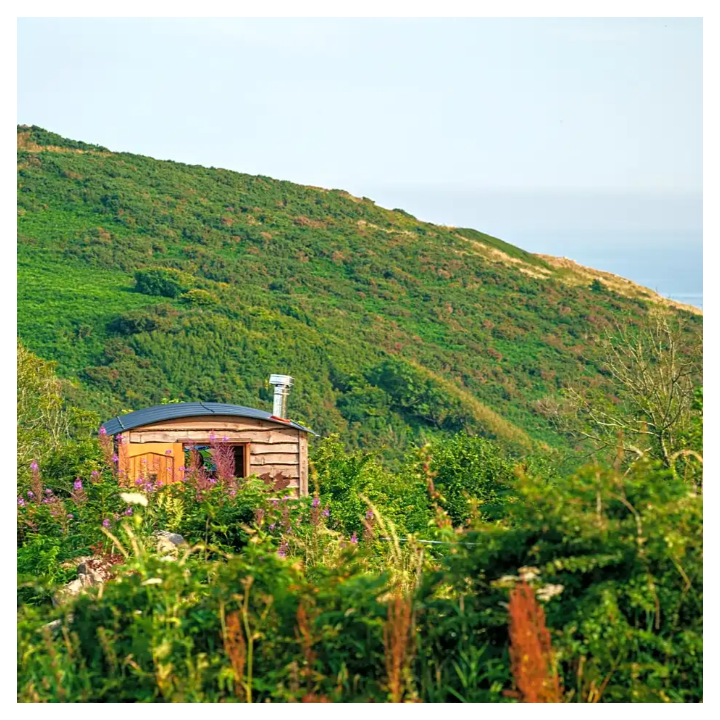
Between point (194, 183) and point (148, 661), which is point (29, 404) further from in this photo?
point (194, 183)

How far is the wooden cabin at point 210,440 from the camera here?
9.32m

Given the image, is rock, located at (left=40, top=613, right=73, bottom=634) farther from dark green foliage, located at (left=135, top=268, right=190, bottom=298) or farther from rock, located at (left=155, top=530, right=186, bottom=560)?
dark green foliage, located at (left=135, top=268, right=190, bottom=298)

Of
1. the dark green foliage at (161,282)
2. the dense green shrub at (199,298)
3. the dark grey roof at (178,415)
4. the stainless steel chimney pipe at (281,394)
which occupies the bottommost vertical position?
the dark grey roof at (178,415)

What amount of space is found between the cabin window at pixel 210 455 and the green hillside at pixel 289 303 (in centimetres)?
993

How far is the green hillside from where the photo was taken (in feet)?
89.0

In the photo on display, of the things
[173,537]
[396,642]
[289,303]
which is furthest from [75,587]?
[289,303]

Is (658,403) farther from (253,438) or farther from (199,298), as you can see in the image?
(199,298)

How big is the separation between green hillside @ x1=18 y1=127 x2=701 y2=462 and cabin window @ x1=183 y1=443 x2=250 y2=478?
993 centimetres

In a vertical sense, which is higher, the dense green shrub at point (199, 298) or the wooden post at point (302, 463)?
the dense green shrub at point (199, 298)

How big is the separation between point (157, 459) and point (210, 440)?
0.59 metres

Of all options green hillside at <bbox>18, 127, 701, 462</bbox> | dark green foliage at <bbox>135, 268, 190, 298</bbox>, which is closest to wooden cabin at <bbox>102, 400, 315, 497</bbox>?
green hillside at <bbox>18, 127, 701, 462</bbox>

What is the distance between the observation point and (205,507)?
6273 mm

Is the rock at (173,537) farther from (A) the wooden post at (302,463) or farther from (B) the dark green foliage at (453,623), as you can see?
(A) the wooden post at (302,463)

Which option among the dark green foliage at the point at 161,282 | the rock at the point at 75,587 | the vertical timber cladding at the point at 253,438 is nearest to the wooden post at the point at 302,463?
the vertical timber cladding at the point at 253,438
